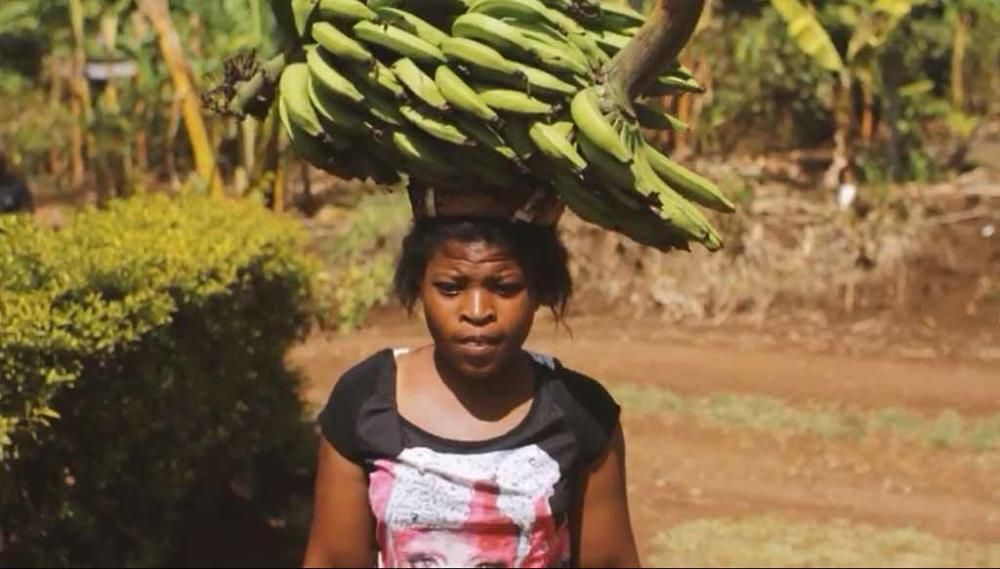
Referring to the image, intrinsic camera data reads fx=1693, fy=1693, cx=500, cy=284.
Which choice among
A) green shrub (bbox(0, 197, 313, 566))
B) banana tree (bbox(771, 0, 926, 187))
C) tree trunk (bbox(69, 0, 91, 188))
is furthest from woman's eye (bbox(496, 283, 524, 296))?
tree trunk (bbox(69, 0, 91, 188))

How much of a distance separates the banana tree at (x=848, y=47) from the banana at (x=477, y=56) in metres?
5.02

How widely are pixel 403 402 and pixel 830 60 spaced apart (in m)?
5.15

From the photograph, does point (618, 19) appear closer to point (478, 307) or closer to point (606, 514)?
point (478, 307)

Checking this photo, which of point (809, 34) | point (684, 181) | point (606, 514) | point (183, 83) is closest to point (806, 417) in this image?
point (809, 34)

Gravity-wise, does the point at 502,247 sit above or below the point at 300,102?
below

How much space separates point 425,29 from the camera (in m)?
2.20

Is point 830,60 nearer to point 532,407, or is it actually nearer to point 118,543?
point 118,543

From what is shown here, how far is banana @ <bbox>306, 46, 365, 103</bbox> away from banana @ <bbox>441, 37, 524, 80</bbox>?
128 millimetres

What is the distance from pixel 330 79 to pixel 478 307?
357 millimetres

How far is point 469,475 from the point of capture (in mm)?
2275

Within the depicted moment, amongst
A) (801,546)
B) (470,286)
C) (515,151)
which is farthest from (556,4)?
(801,546)

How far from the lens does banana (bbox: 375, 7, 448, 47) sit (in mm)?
2186

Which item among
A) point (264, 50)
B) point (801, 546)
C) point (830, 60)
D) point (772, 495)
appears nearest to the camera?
point (264, 50)

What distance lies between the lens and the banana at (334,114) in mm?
2186
